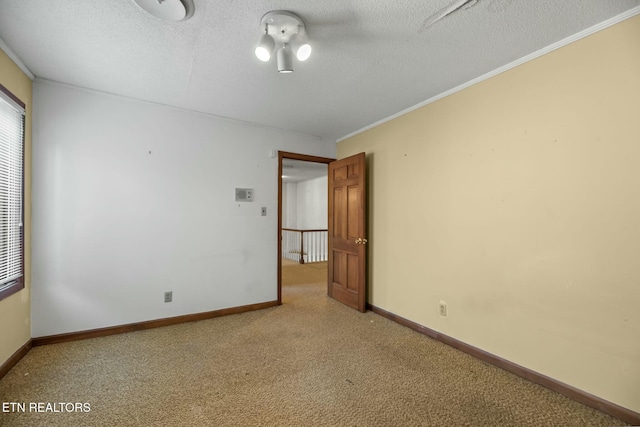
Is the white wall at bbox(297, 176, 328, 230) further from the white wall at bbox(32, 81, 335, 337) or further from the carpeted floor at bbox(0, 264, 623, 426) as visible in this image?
the carpeted floor at bbox(0, 264, 623, 426)

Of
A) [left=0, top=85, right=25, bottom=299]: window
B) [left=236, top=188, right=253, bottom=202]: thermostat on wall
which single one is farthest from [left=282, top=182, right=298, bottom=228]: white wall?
[left=0, top=85, right=25, bottom=299]: window

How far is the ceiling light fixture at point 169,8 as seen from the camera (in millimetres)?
1521

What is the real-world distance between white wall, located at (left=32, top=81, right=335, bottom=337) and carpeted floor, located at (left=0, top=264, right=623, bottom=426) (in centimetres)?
45

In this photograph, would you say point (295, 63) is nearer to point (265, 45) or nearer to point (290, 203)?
point (265, 45)

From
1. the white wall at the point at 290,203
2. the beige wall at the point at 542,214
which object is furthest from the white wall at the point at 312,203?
the beige wall at the point at 542,214

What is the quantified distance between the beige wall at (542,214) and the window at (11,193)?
362 centimetres

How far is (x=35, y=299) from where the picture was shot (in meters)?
2.45

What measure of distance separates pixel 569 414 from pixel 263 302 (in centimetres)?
305

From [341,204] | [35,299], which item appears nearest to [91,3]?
[35,299]

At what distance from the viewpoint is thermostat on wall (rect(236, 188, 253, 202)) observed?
136 inches

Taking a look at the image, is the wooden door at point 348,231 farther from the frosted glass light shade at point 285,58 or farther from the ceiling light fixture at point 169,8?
the ceiling light fixture at point 169,8

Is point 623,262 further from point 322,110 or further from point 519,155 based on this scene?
point 322,110

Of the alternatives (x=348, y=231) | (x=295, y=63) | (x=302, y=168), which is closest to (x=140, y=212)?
(x=295, y=63)

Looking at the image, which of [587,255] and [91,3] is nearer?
[91,3]
